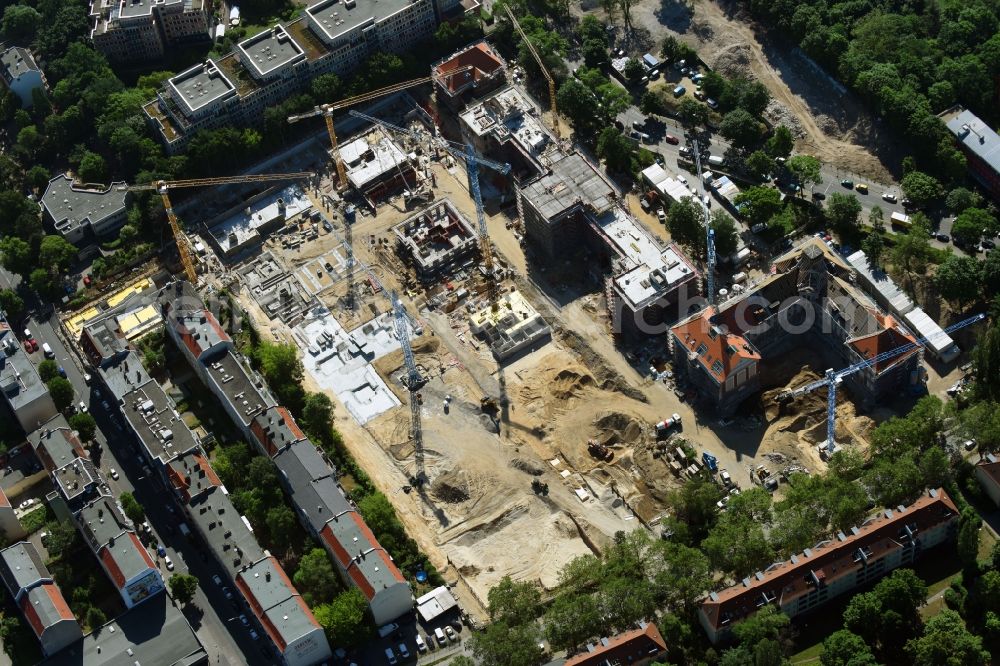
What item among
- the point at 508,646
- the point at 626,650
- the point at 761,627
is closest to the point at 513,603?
the point at 508,646

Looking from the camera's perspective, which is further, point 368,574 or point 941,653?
point 368,574

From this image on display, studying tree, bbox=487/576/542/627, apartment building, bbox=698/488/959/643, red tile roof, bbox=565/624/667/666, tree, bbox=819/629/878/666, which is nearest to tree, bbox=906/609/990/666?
tree, bbox=819/629/878/666

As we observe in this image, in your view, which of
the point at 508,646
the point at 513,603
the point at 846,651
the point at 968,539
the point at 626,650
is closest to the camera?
the point at 846,651

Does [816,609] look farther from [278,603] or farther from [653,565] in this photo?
[278,603]

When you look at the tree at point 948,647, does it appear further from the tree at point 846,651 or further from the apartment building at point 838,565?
the apartment building at point 838,565

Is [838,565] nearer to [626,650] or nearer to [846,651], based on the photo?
[846,651]

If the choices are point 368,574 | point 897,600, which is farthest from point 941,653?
point 368,574
